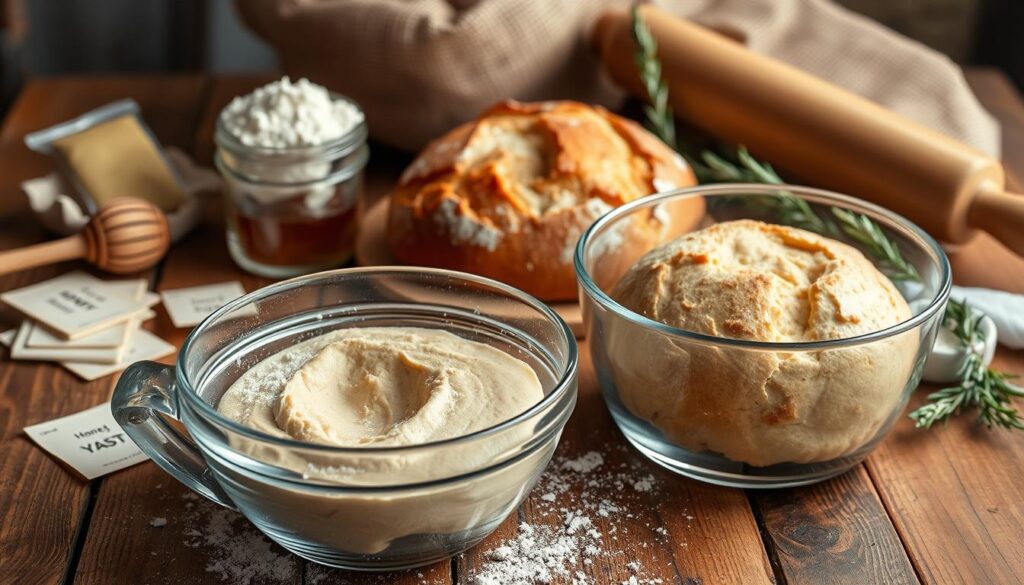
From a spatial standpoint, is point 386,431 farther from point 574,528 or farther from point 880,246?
point 880,246

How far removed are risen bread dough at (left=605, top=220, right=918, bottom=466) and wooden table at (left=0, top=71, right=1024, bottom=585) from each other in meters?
0.08

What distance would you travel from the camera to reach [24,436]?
143 centimetres

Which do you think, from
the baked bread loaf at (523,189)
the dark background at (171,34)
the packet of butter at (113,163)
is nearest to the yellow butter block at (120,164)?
the packet of butter at (113,163)

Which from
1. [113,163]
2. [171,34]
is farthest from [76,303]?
[171,34]

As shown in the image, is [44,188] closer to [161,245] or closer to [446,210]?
[161,245]

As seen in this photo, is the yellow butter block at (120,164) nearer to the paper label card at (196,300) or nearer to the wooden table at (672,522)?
the paper label card at (196,300)

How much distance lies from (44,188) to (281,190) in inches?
20.2

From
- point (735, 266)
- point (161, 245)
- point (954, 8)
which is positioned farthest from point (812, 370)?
point (954, 8)

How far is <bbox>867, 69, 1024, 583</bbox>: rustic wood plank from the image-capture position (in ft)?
3.92

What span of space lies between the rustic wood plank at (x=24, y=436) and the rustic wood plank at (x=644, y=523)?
47cm

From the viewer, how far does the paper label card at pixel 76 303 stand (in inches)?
65.2

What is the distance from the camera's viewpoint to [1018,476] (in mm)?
1350

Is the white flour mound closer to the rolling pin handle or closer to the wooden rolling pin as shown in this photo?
the wooden rolling pin

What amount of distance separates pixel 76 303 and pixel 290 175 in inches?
15.7
